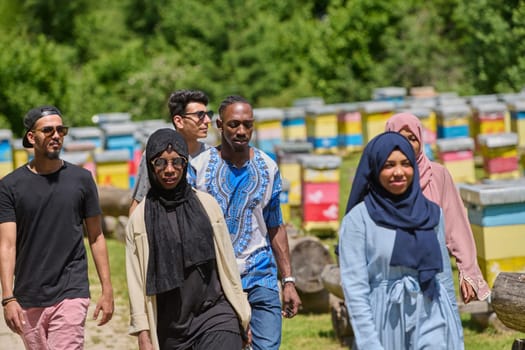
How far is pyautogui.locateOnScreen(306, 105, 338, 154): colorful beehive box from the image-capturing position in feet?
69.9

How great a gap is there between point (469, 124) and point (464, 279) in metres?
15.4

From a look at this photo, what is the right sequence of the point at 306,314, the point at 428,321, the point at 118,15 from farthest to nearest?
the point at 118,15 → the point at 306,314 → the point at 428,321

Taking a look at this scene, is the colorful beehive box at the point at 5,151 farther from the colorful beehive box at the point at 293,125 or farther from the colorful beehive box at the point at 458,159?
the colorful beehive box at the point at 458,159

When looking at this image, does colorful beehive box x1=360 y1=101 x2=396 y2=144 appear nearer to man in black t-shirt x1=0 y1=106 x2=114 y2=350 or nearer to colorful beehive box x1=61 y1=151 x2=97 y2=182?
colorful beehive box x1=61 y1=151 x2=97 y2=182

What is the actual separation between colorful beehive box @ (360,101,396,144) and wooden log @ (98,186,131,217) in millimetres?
7534

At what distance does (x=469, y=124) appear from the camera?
2073 centimetres

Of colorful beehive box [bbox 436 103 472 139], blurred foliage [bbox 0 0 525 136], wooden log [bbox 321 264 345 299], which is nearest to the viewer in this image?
wooden log [bbox 321 264 345 299]

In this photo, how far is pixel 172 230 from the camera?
492 centimetres

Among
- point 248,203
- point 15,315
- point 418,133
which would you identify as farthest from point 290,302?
point 15,315

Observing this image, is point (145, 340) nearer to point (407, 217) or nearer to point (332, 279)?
point (407, 217)

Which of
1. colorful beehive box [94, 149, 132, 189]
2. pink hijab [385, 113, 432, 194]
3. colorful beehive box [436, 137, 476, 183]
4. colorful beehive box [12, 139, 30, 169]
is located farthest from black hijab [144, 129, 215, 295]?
colorful beehive box [12, 139, 30, 169]

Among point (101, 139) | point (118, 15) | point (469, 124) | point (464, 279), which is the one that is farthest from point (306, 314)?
point (118, 15)

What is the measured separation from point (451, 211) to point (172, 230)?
5.45 feet

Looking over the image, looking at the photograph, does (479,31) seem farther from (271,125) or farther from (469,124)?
(271,125)
